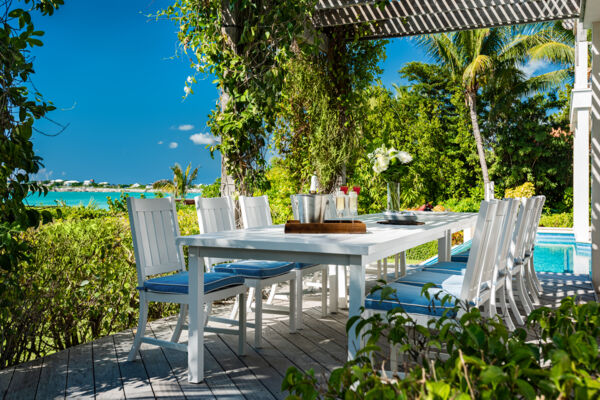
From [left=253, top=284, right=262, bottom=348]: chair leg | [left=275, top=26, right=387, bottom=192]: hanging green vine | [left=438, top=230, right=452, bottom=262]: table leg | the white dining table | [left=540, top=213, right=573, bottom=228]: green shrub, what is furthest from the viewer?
[left=540, top=213, right=573, bottom=228]: green shrub

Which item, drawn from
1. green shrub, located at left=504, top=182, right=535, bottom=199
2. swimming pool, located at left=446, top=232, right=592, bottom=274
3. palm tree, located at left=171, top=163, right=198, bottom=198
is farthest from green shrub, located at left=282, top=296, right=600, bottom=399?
palm tree, located at left=171, top=163, right=198, bottom=198

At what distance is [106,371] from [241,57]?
2836mm

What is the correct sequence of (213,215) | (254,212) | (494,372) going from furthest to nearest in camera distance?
(254,212)
(213,215)
(494,372)

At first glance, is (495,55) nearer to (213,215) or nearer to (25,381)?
(213,215)

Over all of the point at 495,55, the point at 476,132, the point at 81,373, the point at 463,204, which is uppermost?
the point at 495,55

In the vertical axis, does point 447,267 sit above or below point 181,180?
below

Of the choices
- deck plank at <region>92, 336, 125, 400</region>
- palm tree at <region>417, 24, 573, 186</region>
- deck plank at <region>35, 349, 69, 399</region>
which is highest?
palm tree at <region>417, 24, 573, 186</region>

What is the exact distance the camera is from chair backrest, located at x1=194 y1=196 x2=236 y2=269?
3.51m

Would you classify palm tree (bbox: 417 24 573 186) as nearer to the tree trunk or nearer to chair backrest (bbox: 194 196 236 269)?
the tree trunk

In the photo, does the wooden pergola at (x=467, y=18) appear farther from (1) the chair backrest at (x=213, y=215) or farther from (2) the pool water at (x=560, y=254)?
(1) the chair backrest at (x=213, y=215)

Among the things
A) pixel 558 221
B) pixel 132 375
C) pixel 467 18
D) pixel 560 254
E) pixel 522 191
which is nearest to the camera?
pixel 132 375

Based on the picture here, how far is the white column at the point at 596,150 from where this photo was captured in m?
4.75

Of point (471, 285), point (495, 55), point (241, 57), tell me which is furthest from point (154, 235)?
point (495, 55)

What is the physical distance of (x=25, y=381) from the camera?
261 centimetres
